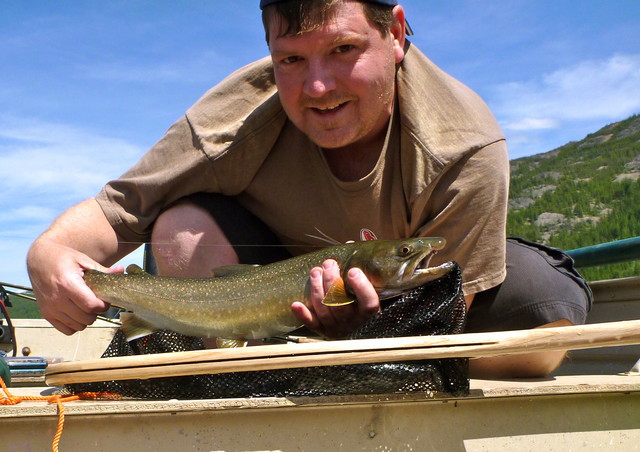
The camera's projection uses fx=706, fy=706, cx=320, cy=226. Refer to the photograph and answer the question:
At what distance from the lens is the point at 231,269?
3.06m

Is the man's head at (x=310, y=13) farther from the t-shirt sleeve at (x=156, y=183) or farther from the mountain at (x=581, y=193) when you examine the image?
the mountain at (x=581, y=193)

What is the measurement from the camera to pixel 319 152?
3.28 meters

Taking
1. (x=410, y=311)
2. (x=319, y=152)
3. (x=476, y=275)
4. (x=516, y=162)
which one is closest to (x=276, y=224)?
(x=319, y=152)

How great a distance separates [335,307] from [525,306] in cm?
94

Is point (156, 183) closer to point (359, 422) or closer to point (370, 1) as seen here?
point (370, 1)

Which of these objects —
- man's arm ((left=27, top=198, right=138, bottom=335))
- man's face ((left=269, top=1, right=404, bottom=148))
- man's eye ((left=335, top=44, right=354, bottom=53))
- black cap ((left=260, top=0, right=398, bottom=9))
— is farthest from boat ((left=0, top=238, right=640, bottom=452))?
black cap ((left=260, top=0, right=398, bottom=9))

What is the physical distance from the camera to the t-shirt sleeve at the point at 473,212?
9.69 feet

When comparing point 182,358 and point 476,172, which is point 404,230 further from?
point 182,358

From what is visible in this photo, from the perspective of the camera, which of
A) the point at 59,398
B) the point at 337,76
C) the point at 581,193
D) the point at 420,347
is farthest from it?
the point at 581,193

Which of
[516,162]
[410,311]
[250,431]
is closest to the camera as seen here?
[250,431]

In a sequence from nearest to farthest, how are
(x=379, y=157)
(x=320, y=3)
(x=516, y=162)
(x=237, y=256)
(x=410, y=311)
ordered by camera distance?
1. (x=410, y=311)
2. (x=320, y=3)
3. (x=379, y=157)
4. (x=237, y=256)
5. (x=516, y=162)

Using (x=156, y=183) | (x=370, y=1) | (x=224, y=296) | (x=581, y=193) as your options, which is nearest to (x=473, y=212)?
(x=370, y=1)

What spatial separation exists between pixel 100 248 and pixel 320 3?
1.50 meters

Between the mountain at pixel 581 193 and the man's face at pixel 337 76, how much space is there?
Answer: 2705 inches
